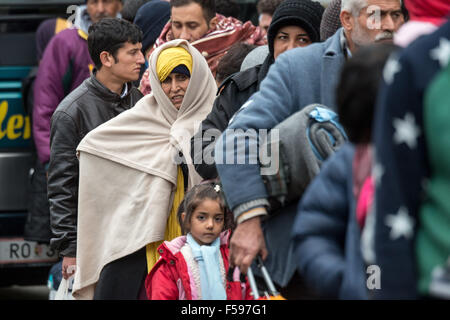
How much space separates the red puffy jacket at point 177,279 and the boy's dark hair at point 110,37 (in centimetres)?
164

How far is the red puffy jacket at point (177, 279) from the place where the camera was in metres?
4.57

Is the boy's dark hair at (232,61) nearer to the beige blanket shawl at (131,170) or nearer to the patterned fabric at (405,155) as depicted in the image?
the beige blanket shawl at (131,170)

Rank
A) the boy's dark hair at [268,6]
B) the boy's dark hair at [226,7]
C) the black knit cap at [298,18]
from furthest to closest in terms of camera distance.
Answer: the boy's dark hair at [226,7] < the boy's dark hair at [268,6] < the black knit cap at [298,18]

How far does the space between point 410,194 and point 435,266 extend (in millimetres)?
169

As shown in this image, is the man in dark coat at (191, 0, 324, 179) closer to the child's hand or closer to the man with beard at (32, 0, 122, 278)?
the child's hand

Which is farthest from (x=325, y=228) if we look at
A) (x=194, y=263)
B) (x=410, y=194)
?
(x=194, y=263)

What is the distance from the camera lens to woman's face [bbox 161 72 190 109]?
533 centimetres

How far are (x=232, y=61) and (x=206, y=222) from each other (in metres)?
1.42

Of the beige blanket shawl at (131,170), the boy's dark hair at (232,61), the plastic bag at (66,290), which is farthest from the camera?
the boy's dark hair at (232,61)

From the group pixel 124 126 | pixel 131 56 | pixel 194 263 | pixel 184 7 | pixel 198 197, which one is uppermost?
pixel 184 7

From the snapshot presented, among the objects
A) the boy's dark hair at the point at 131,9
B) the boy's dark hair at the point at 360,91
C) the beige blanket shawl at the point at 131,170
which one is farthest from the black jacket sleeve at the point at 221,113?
the boy's dark hair at the point at 131,9

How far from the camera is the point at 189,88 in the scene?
5285 mm

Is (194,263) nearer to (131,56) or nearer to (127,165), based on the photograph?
(127,165)

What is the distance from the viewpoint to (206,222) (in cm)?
483
